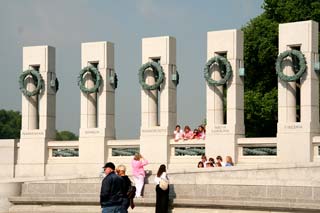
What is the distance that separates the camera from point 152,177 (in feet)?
88.9

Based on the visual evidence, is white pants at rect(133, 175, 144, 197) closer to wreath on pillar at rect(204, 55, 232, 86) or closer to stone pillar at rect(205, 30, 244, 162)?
stone pillar at rect(205, 30, 244, 162)

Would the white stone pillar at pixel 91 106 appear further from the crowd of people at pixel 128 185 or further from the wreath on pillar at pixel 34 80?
the crowd of people at pixel 128 185

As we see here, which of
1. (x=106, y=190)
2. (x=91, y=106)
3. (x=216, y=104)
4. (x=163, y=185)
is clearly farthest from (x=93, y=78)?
(x=106, y=190)

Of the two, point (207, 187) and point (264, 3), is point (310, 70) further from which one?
point (264, 3)

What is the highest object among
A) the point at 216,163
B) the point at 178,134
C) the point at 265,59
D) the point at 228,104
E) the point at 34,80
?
the point at 265,59

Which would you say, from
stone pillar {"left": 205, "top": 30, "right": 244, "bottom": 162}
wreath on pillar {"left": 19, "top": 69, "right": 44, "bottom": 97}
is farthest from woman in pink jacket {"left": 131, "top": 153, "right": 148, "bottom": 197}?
wreath on pillar {"left": 19, "top": 69, "right": 44, "bottom": 97}

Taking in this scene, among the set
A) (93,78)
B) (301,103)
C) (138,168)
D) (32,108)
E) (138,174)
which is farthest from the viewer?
(32,108)

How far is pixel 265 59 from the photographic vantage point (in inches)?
1797

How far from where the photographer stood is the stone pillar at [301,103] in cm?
3073

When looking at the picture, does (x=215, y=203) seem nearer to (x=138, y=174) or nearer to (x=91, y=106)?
(x=138, y=174)

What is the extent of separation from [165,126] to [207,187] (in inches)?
431

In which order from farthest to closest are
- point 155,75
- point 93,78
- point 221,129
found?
point 93,78
point 155,75
point 221,129

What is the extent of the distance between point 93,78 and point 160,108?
12.5ft

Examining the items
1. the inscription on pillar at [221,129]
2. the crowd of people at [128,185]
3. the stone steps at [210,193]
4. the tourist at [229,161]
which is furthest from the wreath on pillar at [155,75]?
the stone steps at [210,193]
